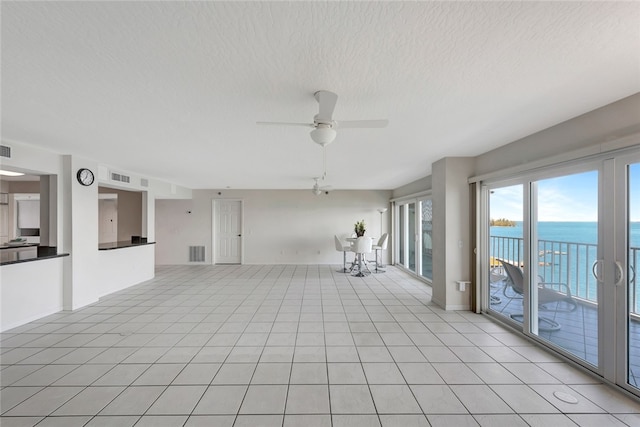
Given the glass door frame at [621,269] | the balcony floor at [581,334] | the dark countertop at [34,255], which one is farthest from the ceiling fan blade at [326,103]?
the dark countertop at [34,255]

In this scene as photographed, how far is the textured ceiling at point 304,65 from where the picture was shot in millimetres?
1143

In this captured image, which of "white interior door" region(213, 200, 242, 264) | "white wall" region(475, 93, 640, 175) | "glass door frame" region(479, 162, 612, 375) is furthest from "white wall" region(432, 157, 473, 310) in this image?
"white interior door" region(213, 200, 242, 264)

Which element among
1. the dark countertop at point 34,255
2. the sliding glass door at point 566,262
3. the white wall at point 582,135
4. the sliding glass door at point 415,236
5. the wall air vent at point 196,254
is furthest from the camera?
the wall air vent at point 196,254

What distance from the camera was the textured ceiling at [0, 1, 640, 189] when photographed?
3.75ft

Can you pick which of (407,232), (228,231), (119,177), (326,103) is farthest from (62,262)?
(407,232)

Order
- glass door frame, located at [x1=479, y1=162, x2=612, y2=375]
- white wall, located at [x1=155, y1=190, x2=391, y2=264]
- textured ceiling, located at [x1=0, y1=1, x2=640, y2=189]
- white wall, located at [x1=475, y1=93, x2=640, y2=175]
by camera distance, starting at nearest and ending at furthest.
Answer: textured ceiling, located at [x1=0, y1=1, x2=640, y2=189], white wall, located at [x1=475, y1=93, x2=640, y2=175], glass door frame, located at [x1=479, y1=162, x2=612, y2=375], white wall, located at [x1=155, y1=190, x2=391, y2=264]

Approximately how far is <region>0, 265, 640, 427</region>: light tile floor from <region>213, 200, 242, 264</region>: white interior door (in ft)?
13.0

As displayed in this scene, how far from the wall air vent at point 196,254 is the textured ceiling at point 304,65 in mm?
5361

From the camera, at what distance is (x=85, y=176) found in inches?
152

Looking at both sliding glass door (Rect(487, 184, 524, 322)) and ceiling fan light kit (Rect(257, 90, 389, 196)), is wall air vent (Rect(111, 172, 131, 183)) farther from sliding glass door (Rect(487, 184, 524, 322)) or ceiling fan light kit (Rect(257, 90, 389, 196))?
sliding glass door (Rect(487, 184, 524, 322))

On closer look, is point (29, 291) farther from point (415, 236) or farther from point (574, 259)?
point (415, 236)

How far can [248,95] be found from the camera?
1.87 metres

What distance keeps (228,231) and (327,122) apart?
689cm

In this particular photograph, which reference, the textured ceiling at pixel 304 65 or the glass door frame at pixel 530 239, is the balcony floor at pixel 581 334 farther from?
the textured ceiling at pixel 304 65
